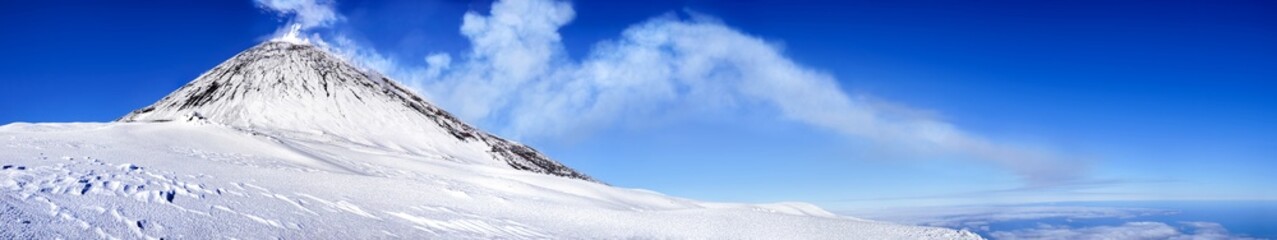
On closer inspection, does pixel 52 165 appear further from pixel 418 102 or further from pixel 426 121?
pixel 418 102

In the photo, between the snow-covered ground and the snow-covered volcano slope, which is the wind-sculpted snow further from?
the snow-covered ground

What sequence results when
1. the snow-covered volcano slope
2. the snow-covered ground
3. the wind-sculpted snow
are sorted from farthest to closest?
the wind-sculpted snow
the snow-covered volcano slope
the snow-covered ground

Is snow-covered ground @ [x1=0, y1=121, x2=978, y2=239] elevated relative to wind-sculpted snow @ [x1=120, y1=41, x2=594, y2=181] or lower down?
lower down

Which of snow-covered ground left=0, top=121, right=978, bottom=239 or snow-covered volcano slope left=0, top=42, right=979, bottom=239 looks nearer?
snow-covered ground left=0, top=121, right=978, bottom=239

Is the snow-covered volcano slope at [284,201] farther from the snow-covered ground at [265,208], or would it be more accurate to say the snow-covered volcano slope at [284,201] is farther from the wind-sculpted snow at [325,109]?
the wind-sculpted snow at [325,109]

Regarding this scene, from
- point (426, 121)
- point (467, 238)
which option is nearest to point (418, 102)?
point (426, 121)

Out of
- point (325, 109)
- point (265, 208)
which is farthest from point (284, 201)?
point (325, 109)

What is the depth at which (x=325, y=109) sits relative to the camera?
91375 millimetres

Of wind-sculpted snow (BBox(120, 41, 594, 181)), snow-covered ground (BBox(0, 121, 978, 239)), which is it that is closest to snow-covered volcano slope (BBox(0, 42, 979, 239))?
snow-covered ground (BBox(0, 121, 978, 239))

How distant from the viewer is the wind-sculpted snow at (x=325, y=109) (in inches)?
3216

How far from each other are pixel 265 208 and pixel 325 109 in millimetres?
84849

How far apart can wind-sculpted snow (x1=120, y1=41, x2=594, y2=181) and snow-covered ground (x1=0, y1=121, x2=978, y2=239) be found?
176 ft

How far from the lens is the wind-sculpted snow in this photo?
268 feet

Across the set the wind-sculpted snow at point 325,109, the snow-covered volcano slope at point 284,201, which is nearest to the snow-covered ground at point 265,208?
the snow-covered volcano slope at point 284,201
